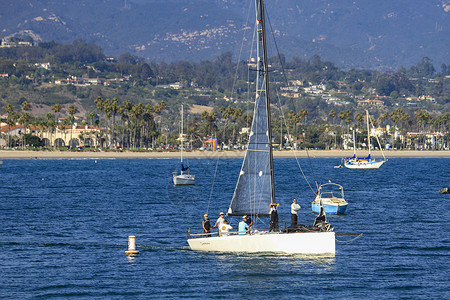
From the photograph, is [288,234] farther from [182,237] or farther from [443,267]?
[182,237]

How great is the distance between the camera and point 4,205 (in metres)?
73.9

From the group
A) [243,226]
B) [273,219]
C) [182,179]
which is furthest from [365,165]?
[243,226]

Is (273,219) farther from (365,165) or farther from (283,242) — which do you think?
(365,165)

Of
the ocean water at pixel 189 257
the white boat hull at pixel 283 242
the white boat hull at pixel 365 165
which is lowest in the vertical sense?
the ocean water at pixel 189 257

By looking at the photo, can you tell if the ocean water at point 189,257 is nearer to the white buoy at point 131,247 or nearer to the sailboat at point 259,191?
the white buoy at point 131,247

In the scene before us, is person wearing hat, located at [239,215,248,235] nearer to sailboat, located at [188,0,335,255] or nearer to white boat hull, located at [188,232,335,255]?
sailboat, located at [188,0,335,255]

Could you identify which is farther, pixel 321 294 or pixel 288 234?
pixel 288 234

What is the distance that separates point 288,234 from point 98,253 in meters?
12.7

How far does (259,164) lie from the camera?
41812 mm

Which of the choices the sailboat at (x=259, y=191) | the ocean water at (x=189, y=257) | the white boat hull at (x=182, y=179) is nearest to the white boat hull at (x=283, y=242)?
the sailboat at (x=259, y=191)

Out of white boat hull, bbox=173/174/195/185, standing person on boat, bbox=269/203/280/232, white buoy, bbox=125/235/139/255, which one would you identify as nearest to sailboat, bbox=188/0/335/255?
standing person on boat, bbox=269/203/280/232

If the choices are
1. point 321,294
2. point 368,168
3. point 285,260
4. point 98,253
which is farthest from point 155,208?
point 368,168

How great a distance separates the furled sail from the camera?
41469mm

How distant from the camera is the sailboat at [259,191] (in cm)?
3950
